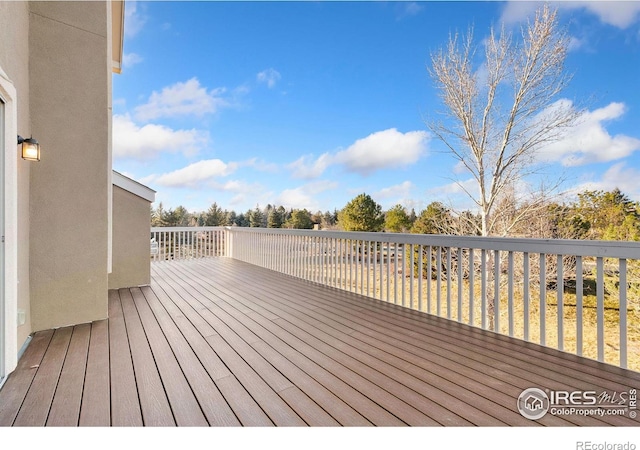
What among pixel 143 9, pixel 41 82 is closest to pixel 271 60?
pixel 143 9

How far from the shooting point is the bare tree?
6699 mm

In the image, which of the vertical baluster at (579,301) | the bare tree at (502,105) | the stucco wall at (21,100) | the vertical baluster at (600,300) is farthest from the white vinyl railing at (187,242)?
the vertical baluster at (600,300)

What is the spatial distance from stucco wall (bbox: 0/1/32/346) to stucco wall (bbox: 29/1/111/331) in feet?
0.34

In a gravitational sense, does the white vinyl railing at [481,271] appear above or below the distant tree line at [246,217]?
below

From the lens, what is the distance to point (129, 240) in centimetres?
474

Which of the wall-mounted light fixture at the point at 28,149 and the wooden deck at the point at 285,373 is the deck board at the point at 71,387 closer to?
the wooden deck at the point at 285,373

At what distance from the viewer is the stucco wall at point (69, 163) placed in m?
2.72

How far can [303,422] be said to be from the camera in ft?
4.77

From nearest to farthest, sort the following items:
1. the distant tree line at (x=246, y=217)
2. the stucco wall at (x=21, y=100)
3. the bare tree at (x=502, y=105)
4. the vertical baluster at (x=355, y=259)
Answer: the stucco wall at (x=21, y=100)
the vertical baluster at (x=355, y=259)
the bare tree at (x=502, y=105)
the distant tree line at (x=246, y=217)

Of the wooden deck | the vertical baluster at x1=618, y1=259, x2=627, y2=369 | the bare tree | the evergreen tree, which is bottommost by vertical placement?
the wooden deck

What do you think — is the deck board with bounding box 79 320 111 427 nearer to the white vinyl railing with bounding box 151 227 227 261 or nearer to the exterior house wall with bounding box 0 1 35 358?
the exterior house wall with bounding box 0 1 35 358

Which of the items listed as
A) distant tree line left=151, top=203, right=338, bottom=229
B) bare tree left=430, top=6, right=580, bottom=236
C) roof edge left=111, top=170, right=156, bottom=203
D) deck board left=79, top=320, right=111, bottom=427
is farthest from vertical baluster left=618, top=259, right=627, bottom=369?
distant tree line left=151, top=203, right=338, bottom=229

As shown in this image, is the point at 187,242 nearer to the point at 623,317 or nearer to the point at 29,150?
the point at 29,150
